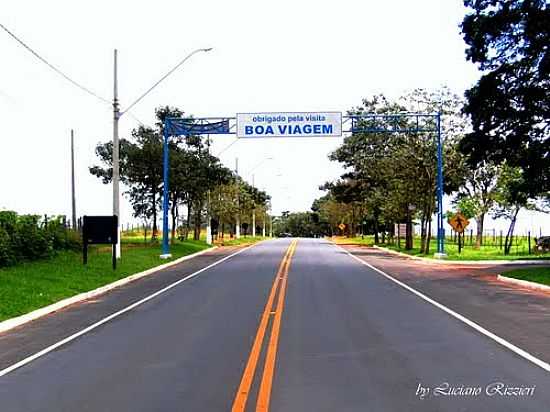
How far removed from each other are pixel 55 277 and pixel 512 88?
1824 centimetres

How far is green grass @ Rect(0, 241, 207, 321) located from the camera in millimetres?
16953

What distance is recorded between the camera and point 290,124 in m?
36.8

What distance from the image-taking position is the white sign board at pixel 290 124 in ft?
121

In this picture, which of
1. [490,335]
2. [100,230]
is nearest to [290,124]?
[100,230]

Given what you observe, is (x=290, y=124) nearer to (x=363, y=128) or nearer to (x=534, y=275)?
(x=363, y=128)

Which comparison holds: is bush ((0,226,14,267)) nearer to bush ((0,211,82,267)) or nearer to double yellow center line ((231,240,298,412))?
bush ((0,211,82,267))

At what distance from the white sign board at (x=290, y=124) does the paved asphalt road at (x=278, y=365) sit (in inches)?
835

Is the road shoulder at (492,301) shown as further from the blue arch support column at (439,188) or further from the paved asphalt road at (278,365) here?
the blue arch support column at (439,188)

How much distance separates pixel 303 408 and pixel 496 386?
2.47 m

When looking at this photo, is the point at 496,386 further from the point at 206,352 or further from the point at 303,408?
the point at 206,352

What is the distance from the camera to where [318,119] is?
36.9m

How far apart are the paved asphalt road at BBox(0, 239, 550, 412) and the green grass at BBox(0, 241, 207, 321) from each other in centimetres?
282

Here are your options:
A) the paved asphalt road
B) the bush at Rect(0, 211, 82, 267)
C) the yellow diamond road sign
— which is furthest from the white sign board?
the paved asphalt road

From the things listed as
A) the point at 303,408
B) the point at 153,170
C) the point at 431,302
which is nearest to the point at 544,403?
the point at 303,408
